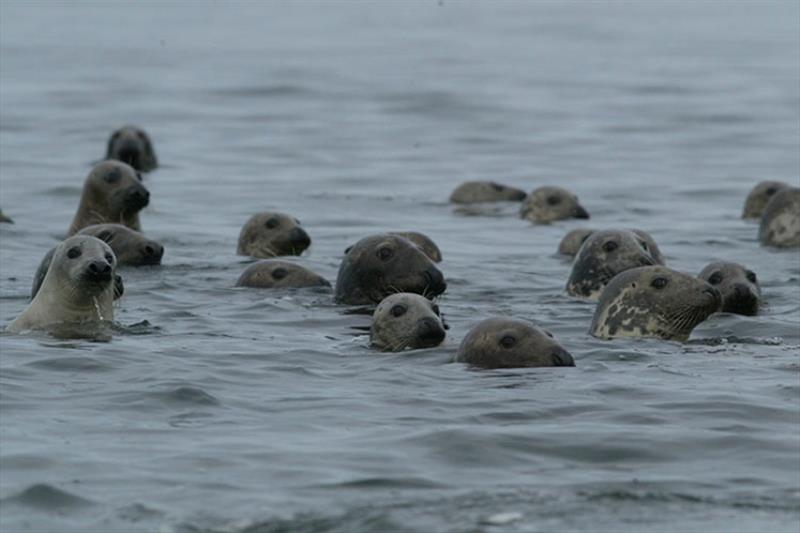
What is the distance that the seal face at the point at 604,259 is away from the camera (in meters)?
16.4

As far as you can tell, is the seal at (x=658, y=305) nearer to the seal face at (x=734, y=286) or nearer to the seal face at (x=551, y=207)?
the seal face at (x=734, y=286)

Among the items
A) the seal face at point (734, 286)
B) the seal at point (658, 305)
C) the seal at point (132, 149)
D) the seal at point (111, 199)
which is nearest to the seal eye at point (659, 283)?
the seal at point (658, 305)

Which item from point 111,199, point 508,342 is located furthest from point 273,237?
point 508,342

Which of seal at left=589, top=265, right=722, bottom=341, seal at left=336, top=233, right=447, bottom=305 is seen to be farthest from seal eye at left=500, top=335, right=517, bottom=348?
seal at left=336, top=233, right=447, bottom=305

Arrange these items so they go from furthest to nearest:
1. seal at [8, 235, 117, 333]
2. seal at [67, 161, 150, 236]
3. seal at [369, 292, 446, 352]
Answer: seal at [67, 161, 150, 236]
seal at [8, 235, 117, 333]
seal at [369, 292, 446, 352]

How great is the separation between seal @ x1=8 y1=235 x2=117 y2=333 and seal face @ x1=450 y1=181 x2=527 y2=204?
10.6 meters

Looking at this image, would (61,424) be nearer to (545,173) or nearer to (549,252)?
(549,252)

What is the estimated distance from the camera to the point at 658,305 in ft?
47.4

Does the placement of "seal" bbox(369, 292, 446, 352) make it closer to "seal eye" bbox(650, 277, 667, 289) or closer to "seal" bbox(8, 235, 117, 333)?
"seal eye" bbox(650, 277, 667, 289)

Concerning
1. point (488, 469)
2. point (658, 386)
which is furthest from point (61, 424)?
point (658, 386)

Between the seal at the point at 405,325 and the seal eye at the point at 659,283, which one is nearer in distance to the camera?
the seal at the point at 405,325

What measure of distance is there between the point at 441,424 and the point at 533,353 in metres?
1.72

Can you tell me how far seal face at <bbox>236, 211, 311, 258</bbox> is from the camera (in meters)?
19.6

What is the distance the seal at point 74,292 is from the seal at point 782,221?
8015 millimetres
